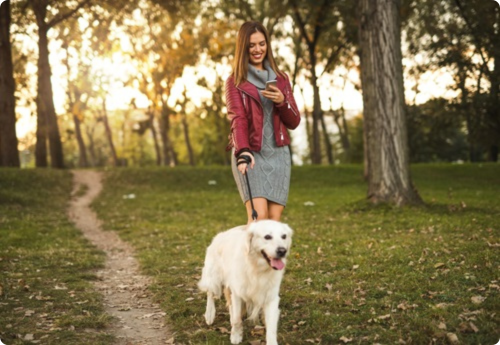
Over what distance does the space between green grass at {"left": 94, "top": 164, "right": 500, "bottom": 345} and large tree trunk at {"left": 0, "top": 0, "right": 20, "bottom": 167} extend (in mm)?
6601

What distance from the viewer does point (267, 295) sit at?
496 centimetres

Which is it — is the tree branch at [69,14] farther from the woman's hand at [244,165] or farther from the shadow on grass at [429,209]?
the woman's hand at [244,165]

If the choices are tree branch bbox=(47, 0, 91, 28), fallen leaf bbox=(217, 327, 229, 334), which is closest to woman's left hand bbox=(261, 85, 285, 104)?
fallen leaf bbox=(217, 327, 229, 334)

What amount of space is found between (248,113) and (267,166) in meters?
0.60

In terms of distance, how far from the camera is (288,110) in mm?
5598

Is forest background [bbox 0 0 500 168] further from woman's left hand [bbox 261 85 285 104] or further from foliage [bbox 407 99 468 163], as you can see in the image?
woman's left hand [bbox 261 85 285 104]

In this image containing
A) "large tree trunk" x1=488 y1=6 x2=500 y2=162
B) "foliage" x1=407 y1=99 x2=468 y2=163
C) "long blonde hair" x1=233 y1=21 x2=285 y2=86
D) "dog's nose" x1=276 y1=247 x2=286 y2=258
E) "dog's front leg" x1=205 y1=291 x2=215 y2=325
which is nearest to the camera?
"dog's nose" x1=276 y1=247 x2=286 y2=258

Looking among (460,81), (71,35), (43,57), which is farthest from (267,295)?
(71,35)

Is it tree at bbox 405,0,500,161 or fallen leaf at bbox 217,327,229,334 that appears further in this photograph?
tree at bbox 405,0,500,161

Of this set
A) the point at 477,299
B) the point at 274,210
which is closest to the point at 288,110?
the point at 274,210

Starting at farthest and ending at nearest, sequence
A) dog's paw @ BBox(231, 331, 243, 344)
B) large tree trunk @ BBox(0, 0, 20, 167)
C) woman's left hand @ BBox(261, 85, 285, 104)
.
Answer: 1. large tree trunk @ BBox(0, 0, 20, 167)
2. woman's left hand @ BBox(261, 85, 285, 104)
3. dog's paw @ BBox(231, 331, 243, 344)

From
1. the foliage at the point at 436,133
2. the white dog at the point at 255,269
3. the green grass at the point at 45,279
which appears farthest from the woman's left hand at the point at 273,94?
the foliage at the point at 436,133

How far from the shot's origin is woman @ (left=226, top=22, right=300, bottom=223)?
5559 millimetres

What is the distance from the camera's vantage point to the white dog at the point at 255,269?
4.73 meters
